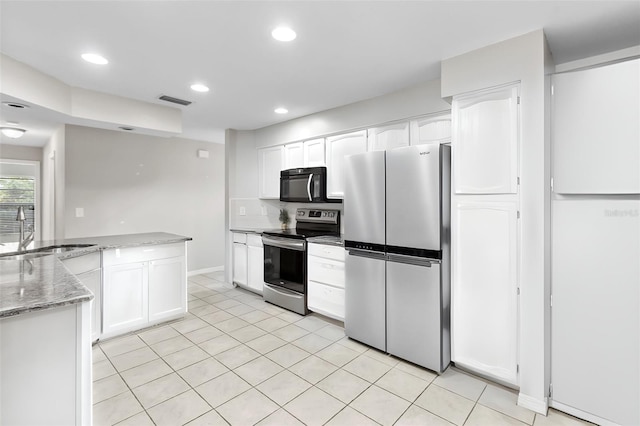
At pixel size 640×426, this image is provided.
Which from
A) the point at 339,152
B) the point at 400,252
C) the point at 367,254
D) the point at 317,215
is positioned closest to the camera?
the point at 400,252

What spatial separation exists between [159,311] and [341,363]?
207cm

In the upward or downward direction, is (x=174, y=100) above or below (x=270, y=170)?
above

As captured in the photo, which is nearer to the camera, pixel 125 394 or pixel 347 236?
pixel 125 394

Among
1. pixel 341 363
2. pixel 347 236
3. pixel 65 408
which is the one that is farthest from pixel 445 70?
pixel 65 408

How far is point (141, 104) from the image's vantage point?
11.7ft

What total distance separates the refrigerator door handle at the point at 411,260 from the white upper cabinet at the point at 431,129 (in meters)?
1.12

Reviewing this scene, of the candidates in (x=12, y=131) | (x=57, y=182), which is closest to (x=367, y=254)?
(x=57, y=182)

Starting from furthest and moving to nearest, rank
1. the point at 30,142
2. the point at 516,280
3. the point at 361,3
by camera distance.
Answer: the point at 30,142 → the point at 516,280 → the point at 361,3

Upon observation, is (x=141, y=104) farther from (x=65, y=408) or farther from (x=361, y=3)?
(x=65, y=408)

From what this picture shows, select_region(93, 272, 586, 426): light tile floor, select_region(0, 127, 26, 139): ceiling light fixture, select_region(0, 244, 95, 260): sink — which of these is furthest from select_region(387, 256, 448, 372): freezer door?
select_region(0, 127, 26, 139): ceiling light fixture

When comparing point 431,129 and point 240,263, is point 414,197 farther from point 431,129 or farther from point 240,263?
point 240,263

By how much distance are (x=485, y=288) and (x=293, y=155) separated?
2957 mm

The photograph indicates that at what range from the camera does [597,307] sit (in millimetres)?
1889

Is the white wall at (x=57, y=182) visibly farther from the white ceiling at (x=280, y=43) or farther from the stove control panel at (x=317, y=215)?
the stove control panel at (x=317, y=215)
